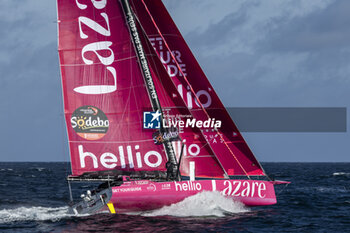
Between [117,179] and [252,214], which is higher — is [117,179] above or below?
above

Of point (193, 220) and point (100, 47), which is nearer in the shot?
point (193, 220)

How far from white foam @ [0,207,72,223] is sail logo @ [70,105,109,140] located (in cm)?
302

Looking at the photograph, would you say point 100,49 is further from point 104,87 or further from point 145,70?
point 145,70

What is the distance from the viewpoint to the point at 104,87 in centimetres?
1816

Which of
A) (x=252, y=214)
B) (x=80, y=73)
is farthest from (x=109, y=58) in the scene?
(x=252, y=214)

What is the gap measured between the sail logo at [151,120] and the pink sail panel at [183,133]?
3.95 ft

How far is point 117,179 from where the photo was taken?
18.3 m

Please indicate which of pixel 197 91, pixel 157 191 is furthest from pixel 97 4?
pixel 157 191

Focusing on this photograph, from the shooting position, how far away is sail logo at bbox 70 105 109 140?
59.9 ft

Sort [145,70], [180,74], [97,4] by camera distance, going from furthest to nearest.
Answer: [180,74]
[97,4]
[145,70]

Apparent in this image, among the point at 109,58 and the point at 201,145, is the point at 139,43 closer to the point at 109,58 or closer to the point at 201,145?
the point at 109,58

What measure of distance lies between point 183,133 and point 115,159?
2745mm

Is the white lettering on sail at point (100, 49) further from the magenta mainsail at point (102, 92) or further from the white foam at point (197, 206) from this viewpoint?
the white foam at point (197, 206)

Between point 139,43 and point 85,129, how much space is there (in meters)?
3.50
